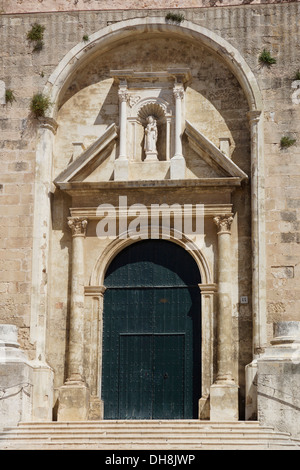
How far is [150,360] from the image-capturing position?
19.0 meters

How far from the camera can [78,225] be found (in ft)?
63.6

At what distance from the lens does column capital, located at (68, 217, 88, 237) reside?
63.6ft

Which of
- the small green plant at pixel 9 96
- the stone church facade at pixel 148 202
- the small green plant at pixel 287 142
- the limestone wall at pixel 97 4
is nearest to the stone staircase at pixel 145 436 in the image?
the stone church facade at pixel 148 202

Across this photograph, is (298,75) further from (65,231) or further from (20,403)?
(20,403)

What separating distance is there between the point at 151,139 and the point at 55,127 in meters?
1.86

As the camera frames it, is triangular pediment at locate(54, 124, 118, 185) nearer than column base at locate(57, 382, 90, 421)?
No

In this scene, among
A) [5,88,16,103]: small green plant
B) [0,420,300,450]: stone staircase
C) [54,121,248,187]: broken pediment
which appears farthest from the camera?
[5,88,16,103]: small green plant

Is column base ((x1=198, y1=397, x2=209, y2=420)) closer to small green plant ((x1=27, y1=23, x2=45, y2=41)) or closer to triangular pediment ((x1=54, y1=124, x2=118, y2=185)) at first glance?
triangular pediment ((x1=54, y1=124, x2=118, y2=185))

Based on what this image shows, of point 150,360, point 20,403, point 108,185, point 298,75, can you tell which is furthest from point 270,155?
point 20,403

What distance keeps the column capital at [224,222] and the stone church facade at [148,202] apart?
26mm

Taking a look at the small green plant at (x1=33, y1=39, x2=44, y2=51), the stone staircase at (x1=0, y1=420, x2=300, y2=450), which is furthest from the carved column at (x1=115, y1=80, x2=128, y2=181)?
the stone staircase at (x1=0, y1=420, x2=300, y2=450)

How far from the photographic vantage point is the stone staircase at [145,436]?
1564 cm

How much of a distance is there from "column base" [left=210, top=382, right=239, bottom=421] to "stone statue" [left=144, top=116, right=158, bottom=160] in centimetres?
456

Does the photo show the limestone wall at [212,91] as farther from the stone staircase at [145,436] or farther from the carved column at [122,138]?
the stone staircase at [145,436]
